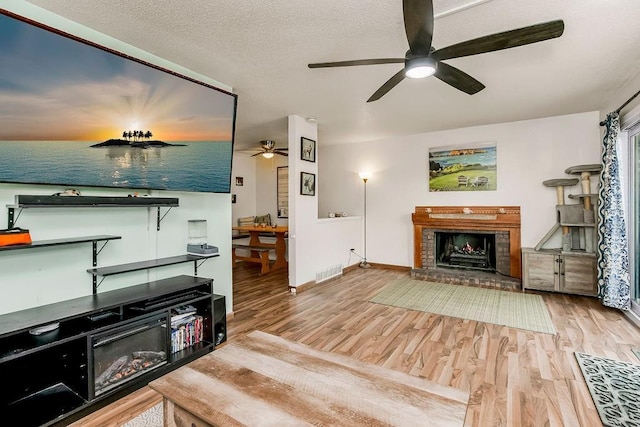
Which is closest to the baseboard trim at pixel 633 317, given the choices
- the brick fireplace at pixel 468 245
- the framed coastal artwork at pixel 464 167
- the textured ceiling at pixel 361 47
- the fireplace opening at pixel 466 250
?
the brick fireplace at pixel 468 245

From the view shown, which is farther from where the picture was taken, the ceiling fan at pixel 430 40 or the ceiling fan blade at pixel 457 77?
the ceiling fan blade at pixel 457 77

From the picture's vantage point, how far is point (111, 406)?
75.8 inches

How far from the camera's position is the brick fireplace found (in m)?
4.84

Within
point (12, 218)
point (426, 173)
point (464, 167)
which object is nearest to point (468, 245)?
point (464, 167)

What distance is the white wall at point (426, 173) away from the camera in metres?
4.55

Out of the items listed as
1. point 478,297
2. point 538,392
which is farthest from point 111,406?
point 478,297

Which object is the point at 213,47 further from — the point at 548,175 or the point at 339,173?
the point at 548,175

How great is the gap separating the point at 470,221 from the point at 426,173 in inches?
46.5

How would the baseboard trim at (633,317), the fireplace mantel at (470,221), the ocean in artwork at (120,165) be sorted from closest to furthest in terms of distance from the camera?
the ocean in artwork at (120,165), the baseboard trim at (633,317), the fireplace mantel at (470,221)

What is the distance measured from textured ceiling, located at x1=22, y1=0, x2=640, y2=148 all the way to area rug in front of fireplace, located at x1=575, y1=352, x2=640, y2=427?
8.39 ft

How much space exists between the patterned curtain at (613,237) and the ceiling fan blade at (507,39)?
9.29 ft

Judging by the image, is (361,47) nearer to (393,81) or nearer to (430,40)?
(393,81)

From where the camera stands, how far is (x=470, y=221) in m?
5.06

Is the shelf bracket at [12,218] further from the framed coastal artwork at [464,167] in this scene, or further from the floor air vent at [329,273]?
the framed coastal artwork at [464,167]
